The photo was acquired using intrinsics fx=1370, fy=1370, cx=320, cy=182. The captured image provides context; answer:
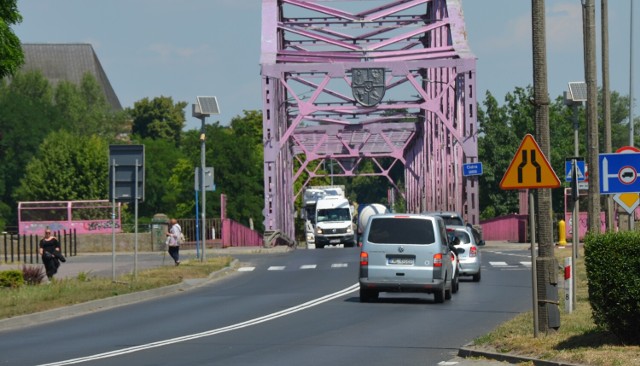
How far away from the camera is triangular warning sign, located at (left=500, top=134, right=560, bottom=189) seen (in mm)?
17547

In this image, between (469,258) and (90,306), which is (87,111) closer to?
(469,258)

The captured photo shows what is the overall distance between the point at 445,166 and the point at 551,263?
2340 inches

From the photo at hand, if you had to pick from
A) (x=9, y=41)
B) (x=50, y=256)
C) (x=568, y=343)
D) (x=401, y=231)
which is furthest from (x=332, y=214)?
(x=568, y=343)

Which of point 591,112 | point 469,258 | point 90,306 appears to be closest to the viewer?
point 90,306

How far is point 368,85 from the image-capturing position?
71.0 metres

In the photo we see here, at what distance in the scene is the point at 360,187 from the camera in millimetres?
190625

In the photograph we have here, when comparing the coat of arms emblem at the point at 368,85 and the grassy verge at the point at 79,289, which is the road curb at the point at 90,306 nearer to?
the grassy verge at the point at 79,289

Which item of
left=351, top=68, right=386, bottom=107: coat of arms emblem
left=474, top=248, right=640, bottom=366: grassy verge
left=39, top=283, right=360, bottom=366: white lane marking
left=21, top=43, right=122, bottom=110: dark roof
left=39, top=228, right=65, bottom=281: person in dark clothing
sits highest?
left=21, top=43, right=122, bottom=110: dark roof

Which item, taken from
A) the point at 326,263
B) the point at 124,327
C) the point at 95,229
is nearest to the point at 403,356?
the point at 124,327

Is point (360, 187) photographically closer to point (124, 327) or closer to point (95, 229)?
point (95, 229)

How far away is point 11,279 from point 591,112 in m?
14.2

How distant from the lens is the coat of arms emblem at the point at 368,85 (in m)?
70.1

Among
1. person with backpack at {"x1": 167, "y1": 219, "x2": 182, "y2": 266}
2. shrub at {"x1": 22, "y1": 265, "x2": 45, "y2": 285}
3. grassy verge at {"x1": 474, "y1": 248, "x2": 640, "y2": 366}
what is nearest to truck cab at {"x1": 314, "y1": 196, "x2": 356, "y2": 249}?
person with backpack at {"x1": 167, "y1": 219, "x2": 182, "y2": 266}

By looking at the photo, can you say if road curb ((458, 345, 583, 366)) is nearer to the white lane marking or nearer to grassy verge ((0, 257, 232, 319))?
the white lane marking
